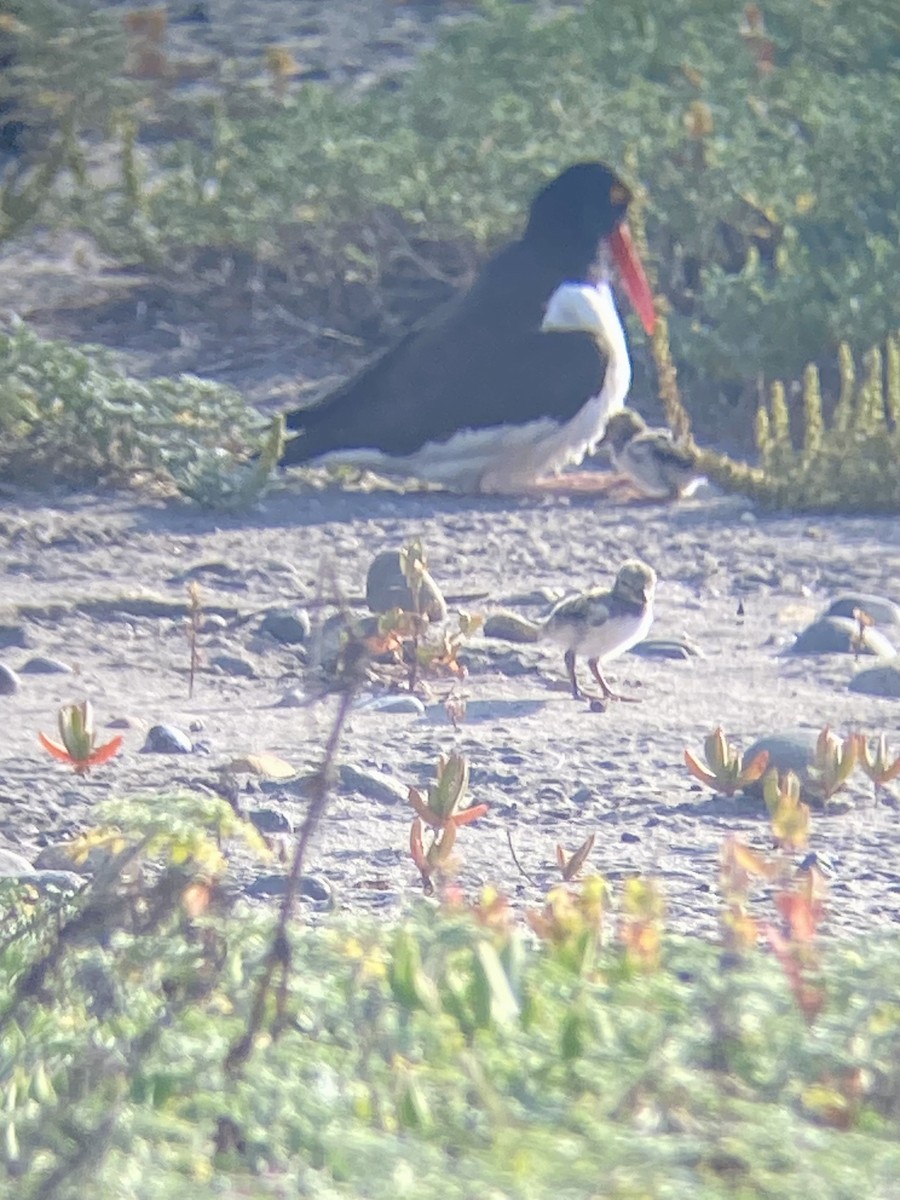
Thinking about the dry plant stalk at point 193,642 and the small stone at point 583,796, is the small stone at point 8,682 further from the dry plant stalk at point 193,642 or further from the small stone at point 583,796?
the small stone at point 583,796

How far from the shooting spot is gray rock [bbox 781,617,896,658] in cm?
596

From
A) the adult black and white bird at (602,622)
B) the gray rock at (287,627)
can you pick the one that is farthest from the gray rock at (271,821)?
the gray rock at (287,627)

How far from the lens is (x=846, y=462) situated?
7691 millimetres

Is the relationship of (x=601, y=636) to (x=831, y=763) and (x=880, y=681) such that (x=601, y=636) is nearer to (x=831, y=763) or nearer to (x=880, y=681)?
(x=880, y=681)

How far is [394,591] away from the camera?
634cm

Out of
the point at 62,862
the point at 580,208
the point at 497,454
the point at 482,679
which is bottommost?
the point at 62,862

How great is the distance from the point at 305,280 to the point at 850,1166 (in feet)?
26.1

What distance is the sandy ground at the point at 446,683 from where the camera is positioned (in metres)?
4.37

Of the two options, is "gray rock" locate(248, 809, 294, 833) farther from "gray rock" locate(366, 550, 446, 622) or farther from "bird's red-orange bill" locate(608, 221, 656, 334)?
"bird's red-orange bill" locate(608, 221, 656, 334)

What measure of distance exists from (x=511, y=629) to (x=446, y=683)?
548 mm

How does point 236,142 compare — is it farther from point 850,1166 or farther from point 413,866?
point 850,1166

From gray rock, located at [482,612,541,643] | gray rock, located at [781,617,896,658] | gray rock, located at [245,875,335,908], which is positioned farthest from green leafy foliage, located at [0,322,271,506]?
gray rock, located at [245,875,335,908]

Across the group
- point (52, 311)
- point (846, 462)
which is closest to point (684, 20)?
point (52, 311)

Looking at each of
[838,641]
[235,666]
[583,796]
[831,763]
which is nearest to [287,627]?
[235,666]
